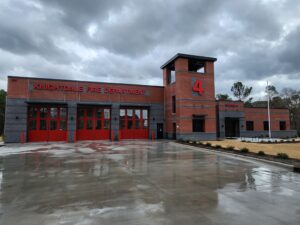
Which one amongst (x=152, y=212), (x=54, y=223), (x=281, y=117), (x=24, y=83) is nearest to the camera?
(x=54, y=223)

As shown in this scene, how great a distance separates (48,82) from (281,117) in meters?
36.4

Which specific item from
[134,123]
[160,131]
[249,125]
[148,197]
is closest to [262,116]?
[249,125]

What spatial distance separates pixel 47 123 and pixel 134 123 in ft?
35.3

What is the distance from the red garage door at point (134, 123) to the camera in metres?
26.8

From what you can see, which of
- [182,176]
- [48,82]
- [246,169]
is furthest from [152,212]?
[48,82]

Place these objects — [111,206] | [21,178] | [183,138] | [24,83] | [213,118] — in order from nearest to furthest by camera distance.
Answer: [111,206], [21,178], [24,83], [183,138], [213,118]

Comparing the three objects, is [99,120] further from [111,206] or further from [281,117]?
[281,117]

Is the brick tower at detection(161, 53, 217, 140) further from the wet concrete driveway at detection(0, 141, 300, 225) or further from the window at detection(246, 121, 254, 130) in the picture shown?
the wet concrete driveway at detection(0, 141, 300, 225)

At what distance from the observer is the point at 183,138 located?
81.9 feet

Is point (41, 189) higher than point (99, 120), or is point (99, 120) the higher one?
point (99, 120)

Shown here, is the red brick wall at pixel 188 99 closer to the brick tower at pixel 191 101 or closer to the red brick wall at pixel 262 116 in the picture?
the brick tower at pixel 191 101

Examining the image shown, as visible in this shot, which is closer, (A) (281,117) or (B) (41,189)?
(B) (41,189)

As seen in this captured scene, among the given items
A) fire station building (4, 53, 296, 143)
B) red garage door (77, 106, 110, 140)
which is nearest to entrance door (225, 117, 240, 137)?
fire station building (4, 53, 296, 143)

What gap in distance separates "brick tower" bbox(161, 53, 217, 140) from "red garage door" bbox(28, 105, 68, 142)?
13.7m
